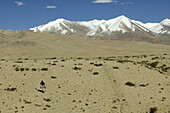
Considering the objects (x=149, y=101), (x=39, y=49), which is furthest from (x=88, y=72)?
(x=39, y=49)

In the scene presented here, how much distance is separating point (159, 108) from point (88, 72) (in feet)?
32.7

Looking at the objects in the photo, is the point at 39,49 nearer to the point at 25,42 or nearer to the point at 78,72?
the point at 25,42

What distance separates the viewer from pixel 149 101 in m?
24.6

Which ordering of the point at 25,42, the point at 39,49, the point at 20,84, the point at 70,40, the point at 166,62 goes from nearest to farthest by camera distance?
1. the point at 20,84
2. the point at 166,62
3. the point at 39,49
4. the point at 25,42
5. the point at 70,40

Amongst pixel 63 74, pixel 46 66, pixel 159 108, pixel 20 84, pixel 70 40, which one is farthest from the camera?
pixel 70 40

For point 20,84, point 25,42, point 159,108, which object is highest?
point 25,42

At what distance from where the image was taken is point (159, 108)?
23.1 metres

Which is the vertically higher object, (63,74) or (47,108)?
(63,74)

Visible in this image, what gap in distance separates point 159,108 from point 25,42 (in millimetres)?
69389

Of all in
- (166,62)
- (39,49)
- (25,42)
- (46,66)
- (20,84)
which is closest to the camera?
(20,84)

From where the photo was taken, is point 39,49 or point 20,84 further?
point 39,49

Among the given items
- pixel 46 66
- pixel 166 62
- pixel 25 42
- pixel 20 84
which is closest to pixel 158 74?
pixel 166 62

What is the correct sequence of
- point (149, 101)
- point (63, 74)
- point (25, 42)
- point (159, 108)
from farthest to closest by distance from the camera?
point (25, 42) < point (63, 74) < point (149, 101) < point (159, 108)

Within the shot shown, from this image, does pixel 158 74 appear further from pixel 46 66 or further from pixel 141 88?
pixel 46 66
